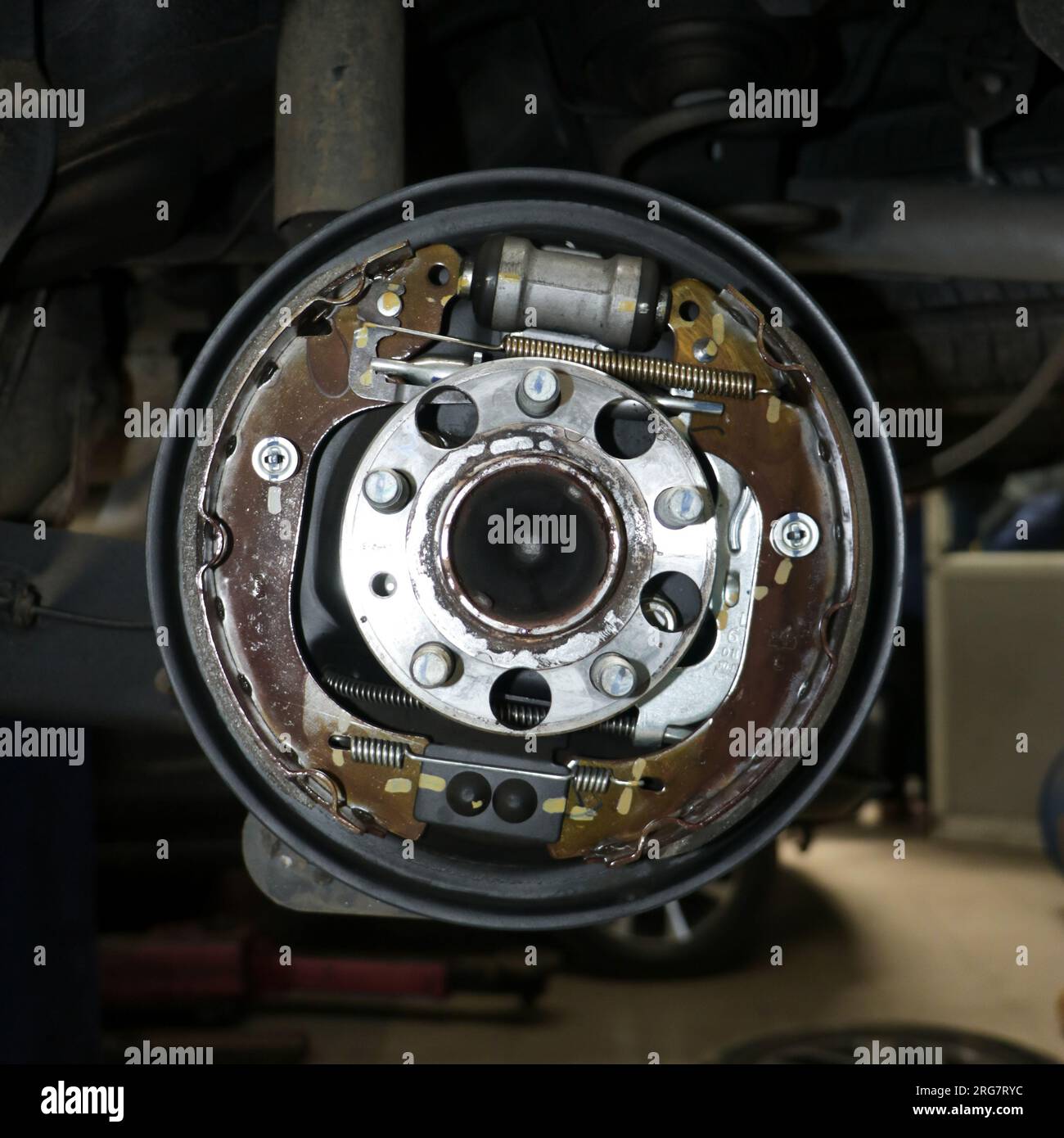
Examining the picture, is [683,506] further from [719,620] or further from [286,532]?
[286,532]

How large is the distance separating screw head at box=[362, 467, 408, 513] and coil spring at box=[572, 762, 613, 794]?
0.18 metres

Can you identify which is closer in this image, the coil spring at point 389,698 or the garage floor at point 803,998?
the coil spring at point 389,698

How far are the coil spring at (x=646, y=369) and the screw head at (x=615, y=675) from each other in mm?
154

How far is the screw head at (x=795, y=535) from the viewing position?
0.59m

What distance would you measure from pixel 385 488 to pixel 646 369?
16 cm

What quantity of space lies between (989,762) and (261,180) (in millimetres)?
2821

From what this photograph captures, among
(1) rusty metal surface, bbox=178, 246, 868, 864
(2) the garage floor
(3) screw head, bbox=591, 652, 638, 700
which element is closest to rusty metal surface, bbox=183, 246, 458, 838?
(1) rusty metal surface, bbox=178, 246, 868, 864

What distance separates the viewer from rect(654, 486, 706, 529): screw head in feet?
1.84

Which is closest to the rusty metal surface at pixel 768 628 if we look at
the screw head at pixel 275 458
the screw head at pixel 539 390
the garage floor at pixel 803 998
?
the screw head at pixel 539 390

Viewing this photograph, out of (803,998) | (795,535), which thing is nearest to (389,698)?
(795,535)

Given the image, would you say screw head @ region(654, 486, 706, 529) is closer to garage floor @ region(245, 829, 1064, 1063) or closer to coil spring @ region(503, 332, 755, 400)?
coil spring @ region(503, 332, 755, 400)

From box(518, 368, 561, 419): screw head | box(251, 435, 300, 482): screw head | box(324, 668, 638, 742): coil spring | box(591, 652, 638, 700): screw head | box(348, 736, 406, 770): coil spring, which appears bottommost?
box(348, 736, 406, 770): coil spring

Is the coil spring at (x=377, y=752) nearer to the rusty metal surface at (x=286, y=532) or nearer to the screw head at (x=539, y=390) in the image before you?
the rusty metal surface at (x=286, y=532)

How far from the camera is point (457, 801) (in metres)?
0.60
